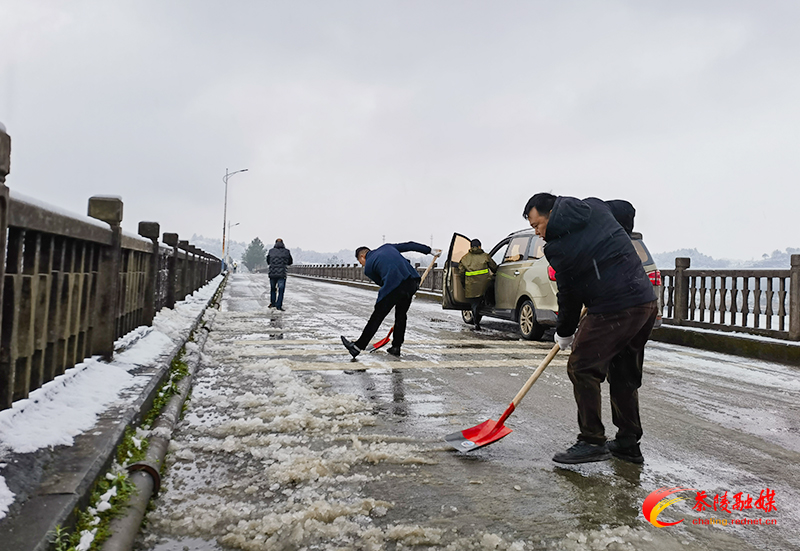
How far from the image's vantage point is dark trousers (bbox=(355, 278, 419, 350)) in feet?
23.3

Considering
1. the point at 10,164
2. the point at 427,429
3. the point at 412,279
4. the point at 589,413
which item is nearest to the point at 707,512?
the point at 589,413

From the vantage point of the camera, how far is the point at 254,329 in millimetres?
10062

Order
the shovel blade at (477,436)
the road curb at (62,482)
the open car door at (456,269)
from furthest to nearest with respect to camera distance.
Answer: the open car door at (456,269)
the shovel blade at (477,436)
the road curb at (62,482)

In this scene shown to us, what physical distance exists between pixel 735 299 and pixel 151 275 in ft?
29.5

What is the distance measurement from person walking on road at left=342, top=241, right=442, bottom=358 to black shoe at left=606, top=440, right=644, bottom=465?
3.90 m

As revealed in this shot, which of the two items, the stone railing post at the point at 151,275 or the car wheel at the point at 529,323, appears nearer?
the stone railing post at the point at 151,275

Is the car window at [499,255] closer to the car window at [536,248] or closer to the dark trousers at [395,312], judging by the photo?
the car window at [536,248]

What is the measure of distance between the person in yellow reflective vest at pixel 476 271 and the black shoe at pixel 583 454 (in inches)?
284

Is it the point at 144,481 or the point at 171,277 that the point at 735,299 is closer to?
the point at 144,481

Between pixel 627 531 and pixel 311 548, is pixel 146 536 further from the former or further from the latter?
pixel 627 531

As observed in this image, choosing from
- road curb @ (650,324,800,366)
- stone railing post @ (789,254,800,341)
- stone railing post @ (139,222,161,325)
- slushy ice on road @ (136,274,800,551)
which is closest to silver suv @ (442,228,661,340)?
road curb @ (650,324,800,366)

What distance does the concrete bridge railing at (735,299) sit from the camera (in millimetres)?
8328

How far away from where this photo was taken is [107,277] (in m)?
4.68

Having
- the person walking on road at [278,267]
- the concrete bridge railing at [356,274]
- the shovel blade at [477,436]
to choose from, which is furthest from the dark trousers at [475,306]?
the shovel blade at [477,436]
